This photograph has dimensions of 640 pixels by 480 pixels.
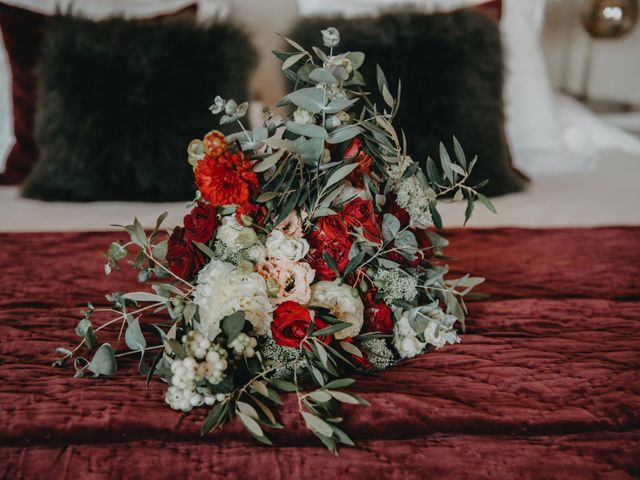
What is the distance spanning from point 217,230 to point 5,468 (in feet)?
1.15

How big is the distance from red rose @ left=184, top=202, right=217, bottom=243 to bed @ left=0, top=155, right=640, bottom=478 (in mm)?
184

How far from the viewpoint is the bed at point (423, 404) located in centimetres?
63

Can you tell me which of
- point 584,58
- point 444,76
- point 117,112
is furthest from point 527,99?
point 117,112

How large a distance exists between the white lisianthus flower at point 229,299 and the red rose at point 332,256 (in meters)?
0.08

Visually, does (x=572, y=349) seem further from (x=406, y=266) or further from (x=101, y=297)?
(x=101, y=297)

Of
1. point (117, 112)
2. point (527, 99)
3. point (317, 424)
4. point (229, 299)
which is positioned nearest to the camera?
point (317, 424)

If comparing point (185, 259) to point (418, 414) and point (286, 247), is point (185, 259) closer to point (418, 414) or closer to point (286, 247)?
point (286, 247)

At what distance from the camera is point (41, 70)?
166cm

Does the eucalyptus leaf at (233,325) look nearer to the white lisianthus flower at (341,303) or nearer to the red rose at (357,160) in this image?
the white lisianthus flower at (341,303)

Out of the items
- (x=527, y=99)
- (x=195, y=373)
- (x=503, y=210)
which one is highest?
(x=527, y=99)

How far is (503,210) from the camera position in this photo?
1.61 metres

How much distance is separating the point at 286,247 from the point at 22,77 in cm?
135

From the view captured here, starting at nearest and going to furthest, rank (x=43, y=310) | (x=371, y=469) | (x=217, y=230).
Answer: (x=371, y=469) → (x=217, y=230) → (x=43, y=310)

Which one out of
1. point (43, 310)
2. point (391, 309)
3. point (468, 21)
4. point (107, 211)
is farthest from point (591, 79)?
point (43, 310)
